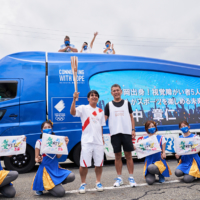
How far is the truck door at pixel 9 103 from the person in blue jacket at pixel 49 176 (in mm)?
1948

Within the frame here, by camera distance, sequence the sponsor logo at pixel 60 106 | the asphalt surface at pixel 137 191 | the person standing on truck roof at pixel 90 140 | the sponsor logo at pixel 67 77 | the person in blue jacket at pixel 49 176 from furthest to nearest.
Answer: the sponsor logo at pixel 67 77 → the sponsor logo at pixel 60 106 → the person standing on truck roof at pixel 90 140 → the person in blue jacket at pixel 49 176 → the asphalt surface at pixel 137 191

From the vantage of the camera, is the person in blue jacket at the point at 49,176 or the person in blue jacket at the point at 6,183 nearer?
the person in blue jacket at the point at 6,183

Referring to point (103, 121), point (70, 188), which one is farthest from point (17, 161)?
point (103, 121)

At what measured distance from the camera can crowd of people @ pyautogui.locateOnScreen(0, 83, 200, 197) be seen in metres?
3.19

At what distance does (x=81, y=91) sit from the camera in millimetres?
5586

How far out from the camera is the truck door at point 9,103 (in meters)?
4.98

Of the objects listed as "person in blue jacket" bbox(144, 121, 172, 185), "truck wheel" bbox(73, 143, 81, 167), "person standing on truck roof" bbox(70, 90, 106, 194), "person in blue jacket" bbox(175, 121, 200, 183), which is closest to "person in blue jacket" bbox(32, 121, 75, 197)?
"person standing on truck roof" bbox(70, 90, 106, 194)

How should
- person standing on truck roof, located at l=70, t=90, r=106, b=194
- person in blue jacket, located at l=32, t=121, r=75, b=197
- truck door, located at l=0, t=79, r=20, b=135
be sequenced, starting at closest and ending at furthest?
person in blue jacket, located at l=32, t=121, r=75, b=197
person standing on truck roof, located at l=70, t=90, r=106, b=194
truck door, located at l=0, t=79, r=20, b=135

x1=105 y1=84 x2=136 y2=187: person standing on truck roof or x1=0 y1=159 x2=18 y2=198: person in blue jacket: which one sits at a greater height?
x1=105 y1=84 x2=136 y2=187: person standing on truck roof

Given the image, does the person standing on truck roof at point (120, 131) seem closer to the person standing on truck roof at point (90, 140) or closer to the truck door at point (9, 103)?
the person standing on truck roof at point (90, 140)

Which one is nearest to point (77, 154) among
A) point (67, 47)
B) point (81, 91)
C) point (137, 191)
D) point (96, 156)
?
point (81, 91)

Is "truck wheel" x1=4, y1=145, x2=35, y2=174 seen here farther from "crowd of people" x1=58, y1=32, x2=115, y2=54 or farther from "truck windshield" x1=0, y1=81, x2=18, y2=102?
"crowd of people" x1=58, y1=32, x2=115, y2=54

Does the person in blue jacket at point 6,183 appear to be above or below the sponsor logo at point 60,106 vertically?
below

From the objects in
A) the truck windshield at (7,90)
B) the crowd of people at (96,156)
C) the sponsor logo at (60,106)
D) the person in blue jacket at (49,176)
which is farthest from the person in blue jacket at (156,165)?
the truck windshield at (7,90)
